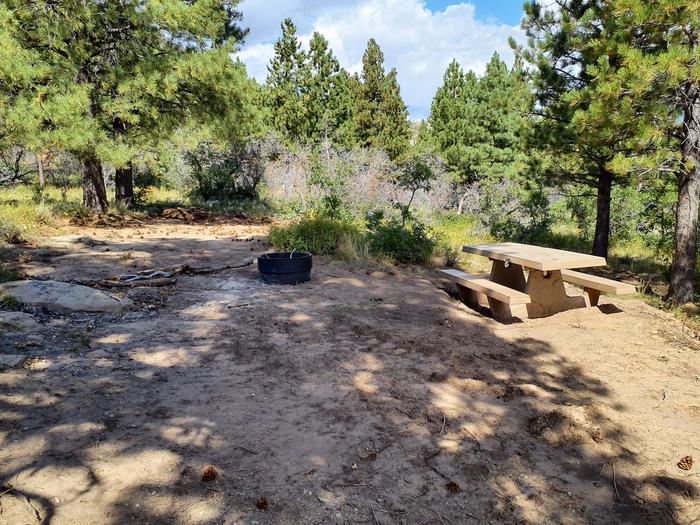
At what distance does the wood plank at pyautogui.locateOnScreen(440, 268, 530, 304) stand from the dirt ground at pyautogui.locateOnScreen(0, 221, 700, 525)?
0.32 meters

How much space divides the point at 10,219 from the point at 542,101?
9.82 m

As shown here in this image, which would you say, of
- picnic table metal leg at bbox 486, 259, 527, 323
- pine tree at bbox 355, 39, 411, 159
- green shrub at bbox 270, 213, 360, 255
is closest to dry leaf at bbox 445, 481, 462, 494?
picnic table metal leg at bbox 486, 259, 527, 323

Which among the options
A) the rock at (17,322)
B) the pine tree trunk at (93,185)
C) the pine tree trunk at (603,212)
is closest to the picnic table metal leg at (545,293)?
the pine tree trunk at (603,212)

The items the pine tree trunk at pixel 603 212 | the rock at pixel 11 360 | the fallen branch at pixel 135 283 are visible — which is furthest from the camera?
the pine tree trunk at pixel 603 212

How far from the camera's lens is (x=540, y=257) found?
4.87 meters

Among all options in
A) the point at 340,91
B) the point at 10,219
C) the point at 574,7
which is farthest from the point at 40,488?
the point at 340,91

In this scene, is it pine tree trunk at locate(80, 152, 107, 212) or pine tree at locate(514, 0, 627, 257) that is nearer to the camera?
pine tree at locate(514, 0, 627, 257)

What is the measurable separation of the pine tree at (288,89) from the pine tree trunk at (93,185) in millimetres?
13031

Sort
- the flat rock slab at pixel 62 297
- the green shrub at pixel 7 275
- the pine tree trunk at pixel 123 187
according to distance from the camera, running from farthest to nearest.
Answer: the pine tree trunk at pixel 123 187 → the green shrub at pixel 7 275 → the flat rock slab at pixel 62 297

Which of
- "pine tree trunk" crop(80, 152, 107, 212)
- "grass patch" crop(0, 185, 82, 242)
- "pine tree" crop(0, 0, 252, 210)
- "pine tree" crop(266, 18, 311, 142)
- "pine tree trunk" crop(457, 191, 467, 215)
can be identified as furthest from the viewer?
"pine tree" crop(266, 18, 311, 142)

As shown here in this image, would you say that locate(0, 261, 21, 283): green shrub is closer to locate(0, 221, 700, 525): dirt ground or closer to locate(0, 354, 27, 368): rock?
locate(0, 221, 700, 525): dirt ground

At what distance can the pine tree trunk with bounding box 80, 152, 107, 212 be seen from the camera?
11.0 m

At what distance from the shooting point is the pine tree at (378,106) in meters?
26.8

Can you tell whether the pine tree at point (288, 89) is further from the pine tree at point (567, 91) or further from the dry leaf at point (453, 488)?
the dry leaf at point (453, 488)
